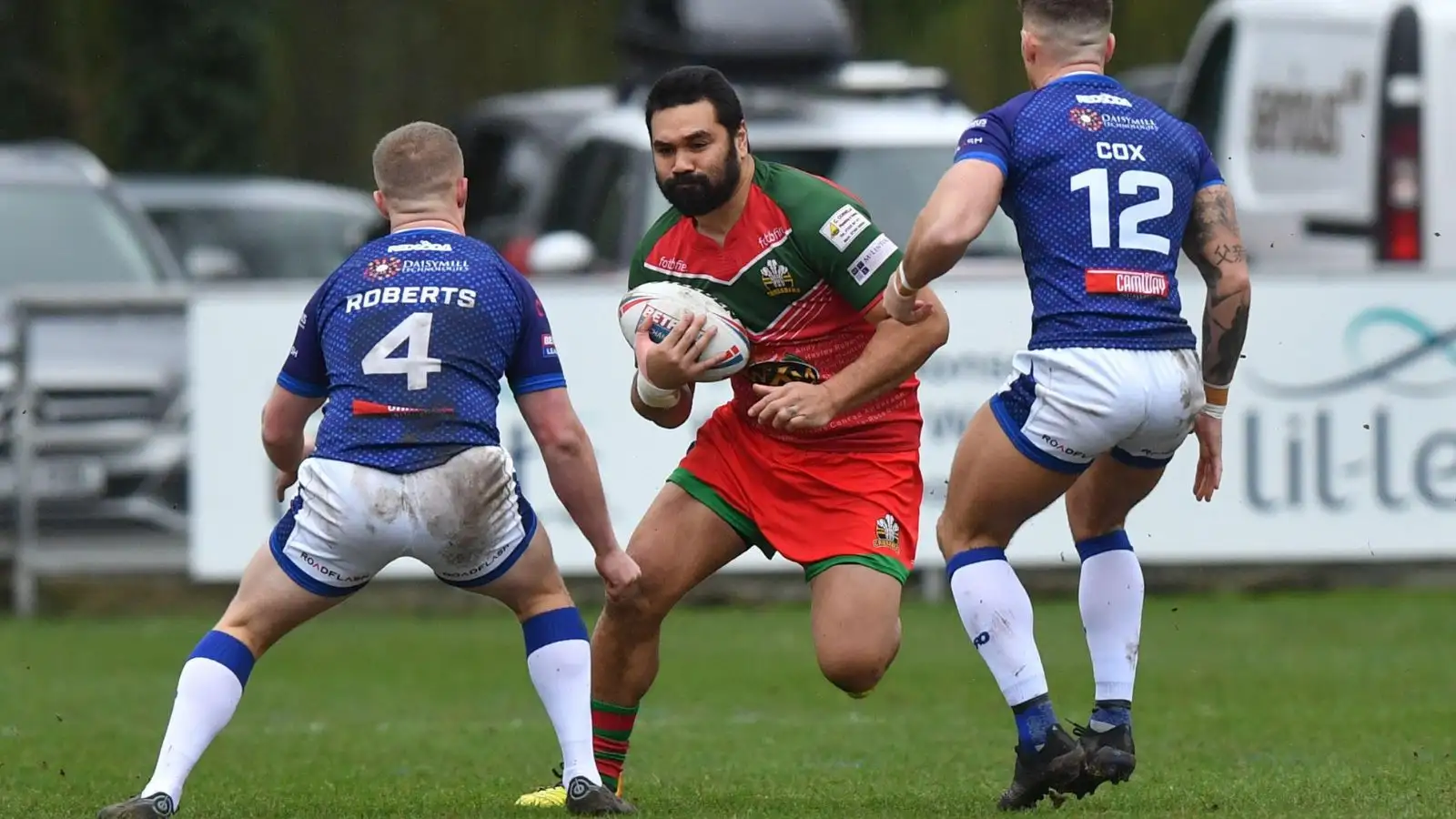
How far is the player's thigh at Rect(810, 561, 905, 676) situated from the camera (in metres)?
6.82

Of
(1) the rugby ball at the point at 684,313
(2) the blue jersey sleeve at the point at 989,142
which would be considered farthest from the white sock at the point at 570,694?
(2) the blue jersey sleeve at the point at 989,142

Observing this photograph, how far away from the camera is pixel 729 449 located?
7.18m

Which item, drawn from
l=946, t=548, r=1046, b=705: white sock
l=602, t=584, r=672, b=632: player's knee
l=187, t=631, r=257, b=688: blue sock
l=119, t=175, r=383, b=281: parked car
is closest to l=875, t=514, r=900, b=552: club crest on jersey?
l=946, t=548, r=1046, b=705: white sock

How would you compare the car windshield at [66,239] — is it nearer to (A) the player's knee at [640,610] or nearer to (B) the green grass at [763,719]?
(B) the green grass at [763,719]

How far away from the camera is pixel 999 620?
665cm

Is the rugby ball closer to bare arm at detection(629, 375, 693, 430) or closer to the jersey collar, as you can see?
bare arm at detection(629, 375, 693, 430)

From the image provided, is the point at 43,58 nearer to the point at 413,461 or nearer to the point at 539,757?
the point at 539,757

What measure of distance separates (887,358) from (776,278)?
0.40 meters

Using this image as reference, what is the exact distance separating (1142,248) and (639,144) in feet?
25.6

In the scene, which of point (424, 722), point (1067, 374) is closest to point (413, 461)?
point (1067, 374)

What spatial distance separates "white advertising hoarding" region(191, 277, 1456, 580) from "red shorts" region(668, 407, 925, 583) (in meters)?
5.54

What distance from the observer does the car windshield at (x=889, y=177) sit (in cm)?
1357

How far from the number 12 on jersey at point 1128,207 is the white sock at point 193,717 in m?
2.42

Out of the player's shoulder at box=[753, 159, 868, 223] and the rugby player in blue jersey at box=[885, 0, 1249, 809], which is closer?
the rugby player in blue jersey at box=[885, 0, 1249, 809]
